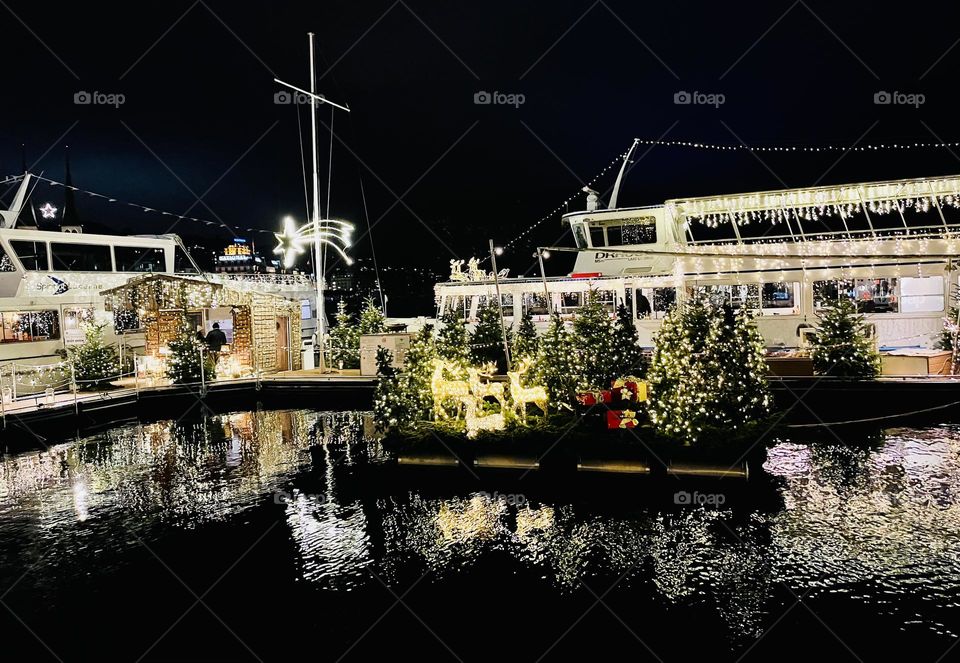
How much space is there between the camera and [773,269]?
20609mm

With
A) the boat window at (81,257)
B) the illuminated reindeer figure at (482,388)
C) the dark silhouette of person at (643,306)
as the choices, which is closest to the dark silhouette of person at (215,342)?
the boat window at (81,257)

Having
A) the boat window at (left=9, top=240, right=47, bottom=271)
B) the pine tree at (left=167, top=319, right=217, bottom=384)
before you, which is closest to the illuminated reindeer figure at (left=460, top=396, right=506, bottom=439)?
the pine tree at (left=167, top=319, right=217, bottom=384)

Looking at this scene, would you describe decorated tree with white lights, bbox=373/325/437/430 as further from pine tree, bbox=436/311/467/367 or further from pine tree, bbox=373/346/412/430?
pine tree, bbox=436/311/467/367

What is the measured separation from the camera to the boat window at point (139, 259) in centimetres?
2898

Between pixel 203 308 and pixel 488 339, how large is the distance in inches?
390

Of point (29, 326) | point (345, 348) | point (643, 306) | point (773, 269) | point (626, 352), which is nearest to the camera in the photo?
point (626, 352)

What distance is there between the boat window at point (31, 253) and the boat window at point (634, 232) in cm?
2243

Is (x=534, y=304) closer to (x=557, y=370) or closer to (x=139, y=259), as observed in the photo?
(x=557, y=370)

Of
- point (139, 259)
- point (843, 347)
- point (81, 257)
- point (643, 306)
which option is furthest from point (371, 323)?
point (843, 347)

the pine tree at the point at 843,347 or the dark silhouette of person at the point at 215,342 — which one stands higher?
the dark silhouette of person at the point at 215,342

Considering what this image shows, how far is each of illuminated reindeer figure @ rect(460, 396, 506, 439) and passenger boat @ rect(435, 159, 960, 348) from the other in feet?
19.2

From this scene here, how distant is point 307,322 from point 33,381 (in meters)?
21.1

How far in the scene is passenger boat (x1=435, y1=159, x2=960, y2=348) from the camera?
744 inches

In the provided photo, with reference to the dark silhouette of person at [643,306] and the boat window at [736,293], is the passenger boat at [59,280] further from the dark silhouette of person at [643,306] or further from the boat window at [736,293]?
the boat window at [736,293]
